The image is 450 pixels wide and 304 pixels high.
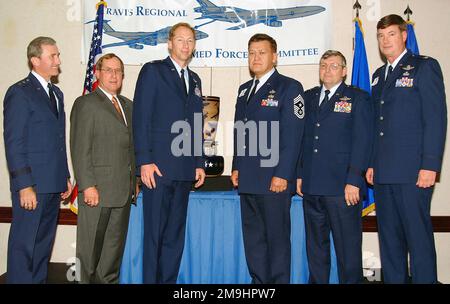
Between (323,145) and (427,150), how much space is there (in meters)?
0.65

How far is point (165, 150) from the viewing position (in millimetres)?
2850

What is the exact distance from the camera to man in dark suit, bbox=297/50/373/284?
290cm

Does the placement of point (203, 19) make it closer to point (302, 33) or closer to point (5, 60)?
point (302, 33)

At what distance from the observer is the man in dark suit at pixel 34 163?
276cm

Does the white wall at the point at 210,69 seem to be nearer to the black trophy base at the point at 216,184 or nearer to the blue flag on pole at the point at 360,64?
the blue flag on pole at the point at 360,64

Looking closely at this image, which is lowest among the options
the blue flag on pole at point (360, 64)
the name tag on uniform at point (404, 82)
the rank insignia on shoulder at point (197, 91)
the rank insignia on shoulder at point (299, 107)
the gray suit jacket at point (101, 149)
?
the gray suit jacket at point (101, 149)

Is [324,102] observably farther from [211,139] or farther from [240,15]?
[240,15]

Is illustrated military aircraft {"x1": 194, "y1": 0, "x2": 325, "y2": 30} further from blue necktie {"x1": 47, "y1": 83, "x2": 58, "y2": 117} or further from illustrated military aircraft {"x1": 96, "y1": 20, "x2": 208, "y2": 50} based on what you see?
blue necktie {"x1": 47, "y1": 83, "x2": 58, "y2": 117}

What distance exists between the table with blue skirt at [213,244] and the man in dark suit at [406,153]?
632 mm

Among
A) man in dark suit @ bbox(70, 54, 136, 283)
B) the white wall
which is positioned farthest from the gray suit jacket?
the white wall

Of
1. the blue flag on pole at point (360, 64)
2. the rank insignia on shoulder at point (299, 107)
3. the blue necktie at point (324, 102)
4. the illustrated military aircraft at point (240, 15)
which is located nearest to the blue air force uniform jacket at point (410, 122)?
the blue necktie at point (324, 102)

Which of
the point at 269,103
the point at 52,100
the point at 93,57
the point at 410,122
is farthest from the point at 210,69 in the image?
the point at 410,122

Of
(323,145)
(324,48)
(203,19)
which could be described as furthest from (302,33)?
(323,145)

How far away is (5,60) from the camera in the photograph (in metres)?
4.53
